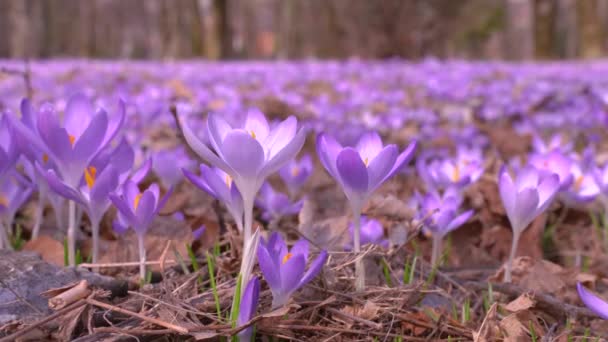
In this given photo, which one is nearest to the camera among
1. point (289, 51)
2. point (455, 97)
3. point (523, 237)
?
point (523, 237)

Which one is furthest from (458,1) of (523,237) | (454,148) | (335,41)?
(523,237)

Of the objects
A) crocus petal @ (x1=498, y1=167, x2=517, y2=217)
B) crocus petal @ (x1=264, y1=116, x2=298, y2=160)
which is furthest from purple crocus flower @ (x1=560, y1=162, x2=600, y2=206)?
crocus petal @ (x1=264, y1=116, x2=298, y2=160)

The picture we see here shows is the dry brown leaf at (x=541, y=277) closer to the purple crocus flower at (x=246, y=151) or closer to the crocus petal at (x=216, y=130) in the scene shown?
the purple crocus flower at (x=246, y=151)

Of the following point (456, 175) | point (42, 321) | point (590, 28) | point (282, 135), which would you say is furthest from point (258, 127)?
point (590, 28)

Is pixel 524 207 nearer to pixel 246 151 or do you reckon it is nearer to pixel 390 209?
pixel 390 209

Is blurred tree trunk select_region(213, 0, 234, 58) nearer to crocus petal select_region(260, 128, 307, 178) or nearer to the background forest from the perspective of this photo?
the background forest

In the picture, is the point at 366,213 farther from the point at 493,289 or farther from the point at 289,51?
the point at 289,51
